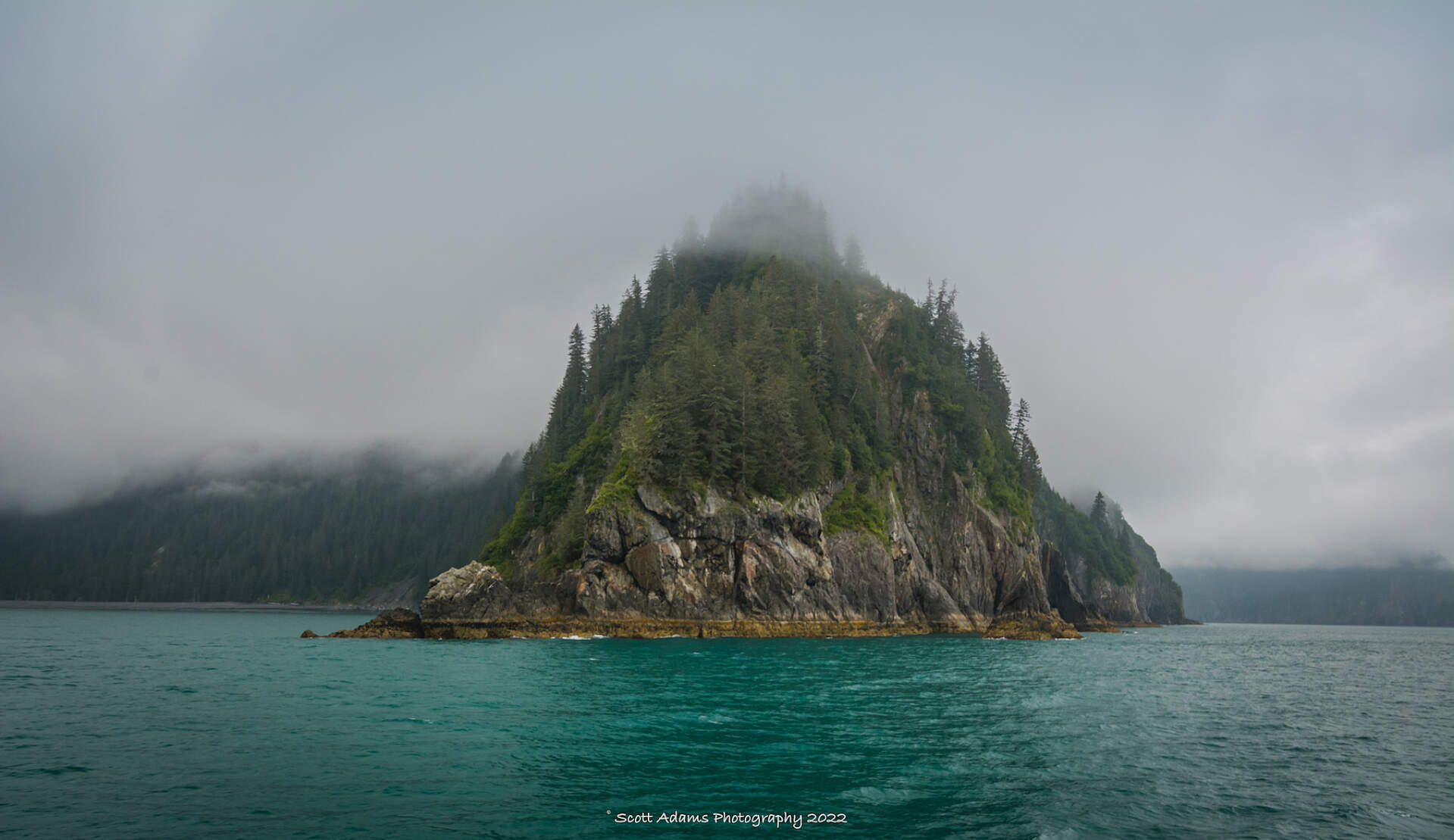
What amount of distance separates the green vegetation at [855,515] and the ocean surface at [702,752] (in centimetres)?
4624

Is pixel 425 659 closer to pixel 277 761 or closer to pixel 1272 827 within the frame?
pixel 277 761

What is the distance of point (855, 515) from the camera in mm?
95000

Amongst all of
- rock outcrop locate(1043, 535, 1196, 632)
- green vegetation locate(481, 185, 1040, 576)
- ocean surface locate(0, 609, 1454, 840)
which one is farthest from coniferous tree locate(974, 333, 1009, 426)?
ocean surface locate(0, 609, 1454, 840)

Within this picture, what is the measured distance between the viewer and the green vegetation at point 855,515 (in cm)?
9325

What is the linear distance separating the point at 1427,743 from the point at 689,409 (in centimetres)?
7012

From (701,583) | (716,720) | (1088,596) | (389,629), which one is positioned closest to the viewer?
(716,720)

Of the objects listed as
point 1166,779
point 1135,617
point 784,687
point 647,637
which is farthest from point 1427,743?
point 1135,617

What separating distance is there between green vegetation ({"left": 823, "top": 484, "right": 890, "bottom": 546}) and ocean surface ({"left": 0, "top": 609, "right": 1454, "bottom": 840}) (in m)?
46.2

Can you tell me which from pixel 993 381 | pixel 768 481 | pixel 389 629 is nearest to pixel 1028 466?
pixel 993 381

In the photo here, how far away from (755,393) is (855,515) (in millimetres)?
21565

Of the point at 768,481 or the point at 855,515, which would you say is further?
the point at 855,515

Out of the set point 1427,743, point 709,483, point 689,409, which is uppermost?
point 689,409

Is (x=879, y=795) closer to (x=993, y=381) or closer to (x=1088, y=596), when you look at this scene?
(x=993, y=381)

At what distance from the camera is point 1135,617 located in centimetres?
19912
